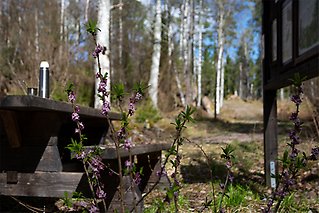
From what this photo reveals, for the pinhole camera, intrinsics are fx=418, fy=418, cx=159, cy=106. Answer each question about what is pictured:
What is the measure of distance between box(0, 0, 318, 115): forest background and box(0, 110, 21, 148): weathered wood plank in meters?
6.92

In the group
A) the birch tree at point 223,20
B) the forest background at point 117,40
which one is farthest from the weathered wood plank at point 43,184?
the birch tree at point 223,20

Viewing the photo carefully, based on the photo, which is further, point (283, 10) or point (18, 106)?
point (283, 10)

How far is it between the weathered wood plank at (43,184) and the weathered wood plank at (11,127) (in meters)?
0.26

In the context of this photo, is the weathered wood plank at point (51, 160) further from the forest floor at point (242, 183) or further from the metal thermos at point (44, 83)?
the forest floor at point (242, 183)

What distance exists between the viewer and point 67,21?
22.7 meters

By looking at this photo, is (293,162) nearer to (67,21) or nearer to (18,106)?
(18,106)

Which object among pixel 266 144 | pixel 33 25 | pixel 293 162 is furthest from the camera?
→ pixel 33 25

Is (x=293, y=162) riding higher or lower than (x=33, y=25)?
lower

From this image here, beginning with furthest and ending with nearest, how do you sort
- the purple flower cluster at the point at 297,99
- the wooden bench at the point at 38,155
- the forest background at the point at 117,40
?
the forest background at the point at 117,40, the wooden bench at the point at 38,155, the purple flower cluster at the point at 297,99

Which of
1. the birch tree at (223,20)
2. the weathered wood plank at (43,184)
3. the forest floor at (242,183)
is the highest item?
the birch tree at (223,20)

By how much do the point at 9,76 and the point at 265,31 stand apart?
11.4 metres

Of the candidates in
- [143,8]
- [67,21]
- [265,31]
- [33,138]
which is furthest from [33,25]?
[33,138]

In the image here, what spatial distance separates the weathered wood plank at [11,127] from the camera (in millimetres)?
2826

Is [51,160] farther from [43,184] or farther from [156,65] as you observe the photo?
[156,65]
